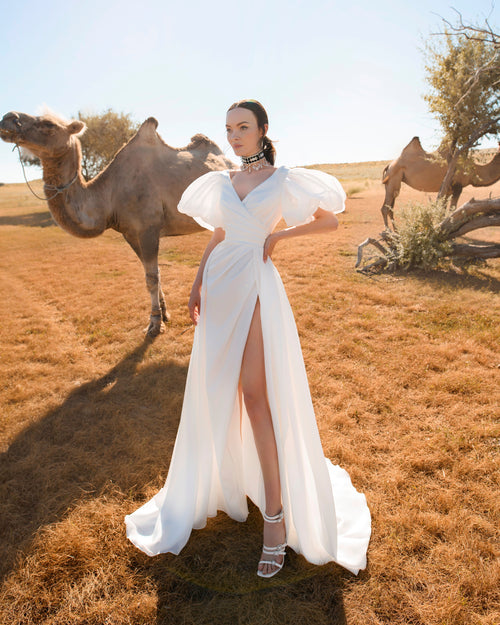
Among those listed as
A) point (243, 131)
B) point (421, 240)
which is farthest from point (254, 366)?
point (421, 240)

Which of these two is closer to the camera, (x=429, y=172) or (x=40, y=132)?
(x=40, y=132)

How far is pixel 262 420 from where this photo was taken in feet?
7.28

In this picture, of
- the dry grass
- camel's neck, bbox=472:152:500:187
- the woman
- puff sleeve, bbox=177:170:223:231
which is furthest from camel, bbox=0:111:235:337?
camel's neck, bbox=472:152:500:187

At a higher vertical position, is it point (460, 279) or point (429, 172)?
point (429, 172)

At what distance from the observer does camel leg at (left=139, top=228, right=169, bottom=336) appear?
214 inches

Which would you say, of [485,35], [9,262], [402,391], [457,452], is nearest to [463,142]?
[485,35]

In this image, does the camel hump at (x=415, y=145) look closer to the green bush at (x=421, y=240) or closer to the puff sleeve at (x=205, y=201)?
the green bush at (x=421, y=240)

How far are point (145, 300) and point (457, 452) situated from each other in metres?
5.74

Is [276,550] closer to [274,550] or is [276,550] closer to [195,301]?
[274,550]

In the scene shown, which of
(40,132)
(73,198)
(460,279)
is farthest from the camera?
(460,279)

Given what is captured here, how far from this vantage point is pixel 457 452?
10.3 feet

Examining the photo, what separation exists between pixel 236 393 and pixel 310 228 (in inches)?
42.2

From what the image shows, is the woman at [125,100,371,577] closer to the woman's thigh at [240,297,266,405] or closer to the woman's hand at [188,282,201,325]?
the woman's thigh at [240,297,266,405]

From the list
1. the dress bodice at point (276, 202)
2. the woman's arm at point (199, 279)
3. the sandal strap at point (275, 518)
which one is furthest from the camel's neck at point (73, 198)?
the sandal strap at point (275, 518)
